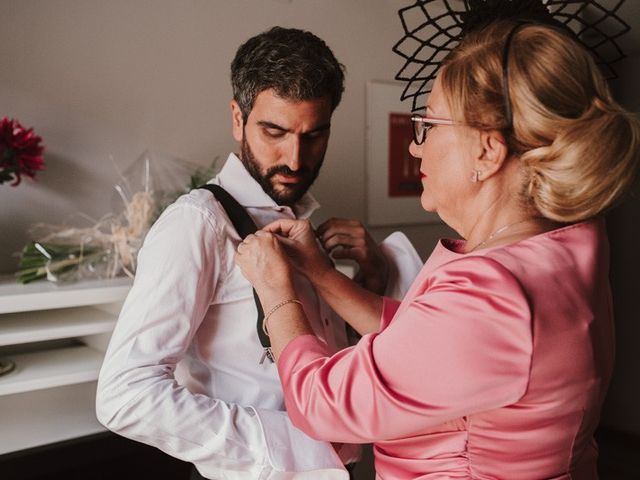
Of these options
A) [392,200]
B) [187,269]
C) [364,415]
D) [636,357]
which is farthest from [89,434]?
[636,357]

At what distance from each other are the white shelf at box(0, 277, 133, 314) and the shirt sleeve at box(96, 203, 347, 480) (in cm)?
30

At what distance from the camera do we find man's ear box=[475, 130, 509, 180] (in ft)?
3.15

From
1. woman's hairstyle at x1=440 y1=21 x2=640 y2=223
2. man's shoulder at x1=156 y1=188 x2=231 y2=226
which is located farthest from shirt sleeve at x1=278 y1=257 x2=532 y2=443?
man's shoulder at x1=156 y1=188 x2=231 y2=226

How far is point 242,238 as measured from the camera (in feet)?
4.24

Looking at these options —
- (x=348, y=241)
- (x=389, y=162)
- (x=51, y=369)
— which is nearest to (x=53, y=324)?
(x=51, y=369)

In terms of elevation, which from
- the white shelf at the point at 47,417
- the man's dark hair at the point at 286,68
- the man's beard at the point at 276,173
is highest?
the man's dark hair at the point at 286,68

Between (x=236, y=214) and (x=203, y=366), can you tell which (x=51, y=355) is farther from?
(x=236, y=214)

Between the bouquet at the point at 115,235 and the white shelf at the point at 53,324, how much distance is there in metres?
0.10

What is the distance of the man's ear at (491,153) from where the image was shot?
0.96 m

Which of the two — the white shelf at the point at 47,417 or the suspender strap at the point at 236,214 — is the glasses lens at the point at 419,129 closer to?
the suspender strap at the point at 236,214

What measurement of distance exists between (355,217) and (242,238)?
141 centimetres

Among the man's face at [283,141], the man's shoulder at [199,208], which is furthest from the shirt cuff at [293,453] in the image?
the man's face at [283,141]

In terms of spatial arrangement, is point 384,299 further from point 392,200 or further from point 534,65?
point 392,200

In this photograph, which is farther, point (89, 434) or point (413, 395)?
point (89, 434)
